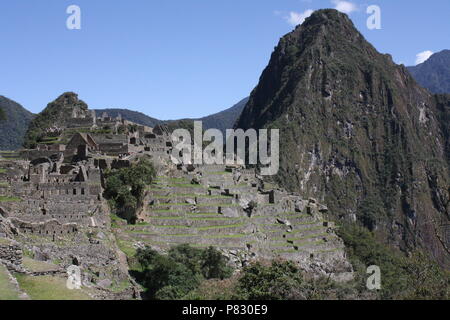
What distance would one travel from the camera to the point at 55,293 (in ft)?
49.8

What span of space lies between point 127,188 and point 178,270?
8.36 m

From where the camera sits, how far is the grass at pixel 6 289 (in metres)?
13.3

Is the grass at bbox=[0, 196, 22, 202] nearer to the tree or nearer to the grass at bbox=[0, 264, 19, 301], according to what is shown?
the tree

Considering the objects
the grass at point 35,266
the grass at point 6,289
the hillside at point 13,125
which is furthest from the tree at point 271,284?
the hillside at point 13,125

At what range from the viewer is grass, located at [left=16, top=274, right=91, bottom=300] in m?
14.8

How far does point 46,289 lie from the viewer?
15.5m

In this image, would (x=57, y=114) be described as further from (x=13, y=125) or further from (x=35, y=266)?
(x=13, y=125)

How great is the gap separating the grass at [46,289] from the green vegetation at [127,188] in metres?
18.2

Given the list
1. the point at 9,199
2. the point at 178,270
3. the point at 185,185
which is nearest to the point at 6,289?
the point at 9,199

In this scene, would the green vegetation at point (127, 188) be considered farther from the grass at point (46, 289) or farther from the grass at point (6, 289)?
the grass at point (6, 289)

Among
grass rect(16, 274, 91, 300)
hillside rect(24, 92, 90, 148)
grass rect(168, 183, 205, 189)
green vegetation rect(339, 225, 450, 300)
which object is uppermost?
hillside rect(24, 92, 90, 148)

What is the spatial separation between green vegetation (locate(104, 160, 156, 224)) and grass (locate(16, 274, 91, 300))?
1820 centimetres

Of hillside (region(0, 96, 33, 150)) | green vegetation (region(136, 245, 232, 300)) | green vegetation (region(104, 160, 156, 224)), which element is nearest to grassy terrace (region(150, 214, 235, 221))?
green vegetation (region(104, 160, 156, 224))

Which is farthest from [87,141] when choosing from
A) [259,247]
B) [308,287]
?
[308,287]
